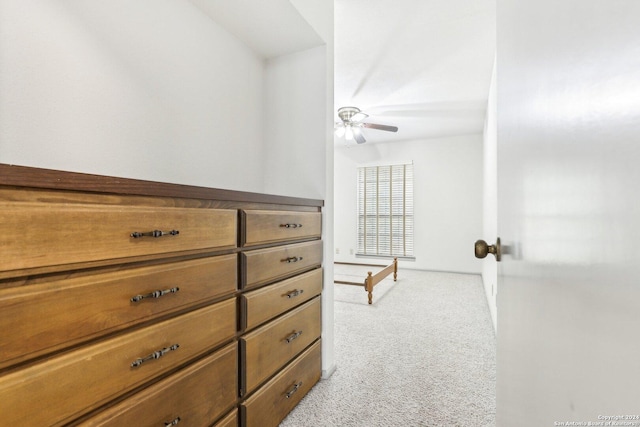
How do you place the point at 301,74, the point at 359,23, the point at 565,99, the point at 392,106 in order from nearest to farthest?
the point at 565,99 < the point at 301,74 < the point at 359,23 < the point at 392,106

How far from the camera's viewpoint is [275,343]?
1.39 metres

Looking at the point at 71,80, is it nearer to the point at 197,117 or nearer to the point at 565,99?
the point at 197,117

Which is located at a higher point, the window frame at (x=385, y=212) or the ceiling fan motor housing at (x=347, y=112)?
the ceiling fan motor housing at (x=347, y=112)

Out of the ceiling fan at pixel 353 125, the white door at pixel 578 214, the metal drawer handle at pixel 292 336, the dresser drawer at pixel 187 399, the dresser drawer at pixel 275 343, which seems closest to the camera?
the white door at pixel 578 214

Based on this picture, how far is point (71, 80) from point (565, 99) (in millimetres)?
1608

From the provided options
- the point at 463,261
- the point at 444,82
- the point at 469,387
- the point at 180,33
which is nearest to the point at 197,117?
the point at 180,33

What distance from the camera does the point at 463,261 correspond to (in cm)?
533

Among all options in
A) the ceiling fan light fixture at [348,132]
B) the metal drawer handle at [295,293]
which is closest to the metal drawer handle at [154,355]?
the metal drawer handle at [295,293]

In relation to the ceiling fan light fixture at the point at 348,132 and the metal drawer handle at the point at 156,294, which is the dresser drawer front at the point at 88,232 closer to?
the metal drawer handle at the point at 156,294

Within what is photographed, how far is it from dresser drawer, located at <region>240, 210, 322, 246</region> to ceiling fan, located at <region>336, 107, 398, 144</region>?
91.6 inches

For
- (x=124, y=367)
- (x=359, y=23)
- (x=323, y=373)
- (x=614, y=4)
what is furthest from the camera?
(x=359, y=23)

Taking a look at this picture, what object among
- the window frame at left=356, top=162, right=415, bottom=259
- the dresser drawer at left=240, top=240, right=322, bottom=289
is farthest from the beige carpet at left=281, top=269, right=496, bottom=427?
the window frame at left=356, top=162, right=415, bottom=259

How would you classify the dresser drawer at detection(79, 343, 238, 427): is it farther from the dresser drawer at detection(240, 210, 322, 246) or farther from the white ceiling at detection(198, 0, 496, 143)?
the white ceiling at detection(198, 0, 496, 143)

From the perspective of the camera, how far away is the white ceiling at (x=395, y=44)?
1.81 meters
